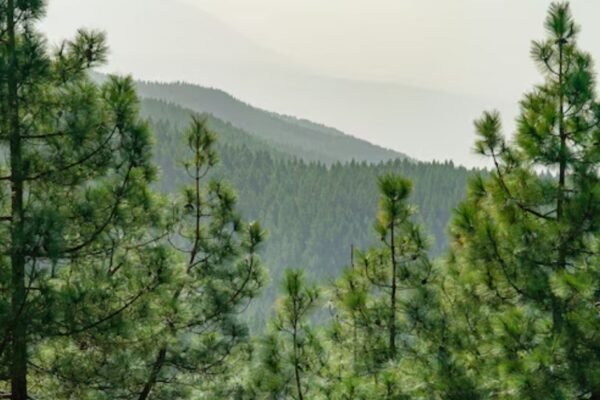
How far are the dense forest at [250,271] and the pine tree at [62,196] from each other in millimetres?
17

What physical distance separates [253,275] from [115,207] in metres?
2.59

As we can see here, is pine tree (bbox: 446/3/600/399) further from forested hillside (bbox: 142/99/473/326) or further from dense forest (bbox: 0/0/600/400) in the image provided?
forested hillside (bbox: 142/99/473/326)

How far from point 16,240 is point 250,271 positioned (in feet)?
11.4

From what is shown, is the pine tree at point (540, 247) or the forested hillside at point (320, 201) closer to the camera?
the pine tree at point (540, 247)

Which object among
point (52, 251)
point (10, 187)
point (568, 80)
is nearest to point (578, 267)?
point (568, 80)

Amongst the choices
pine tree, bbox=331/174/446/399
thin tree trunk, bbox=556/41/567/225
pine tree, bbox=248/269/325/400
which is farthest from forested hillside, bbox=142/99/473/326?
thin tree trunk, bbox=556/41/567/225

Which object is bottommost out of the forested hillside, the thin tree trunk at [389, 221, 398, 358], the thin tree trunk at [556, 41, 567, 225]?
the forested hillside

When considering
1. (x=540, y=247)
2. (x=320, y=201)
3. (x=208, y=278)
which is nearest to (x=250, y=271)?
(x=208, y=278)

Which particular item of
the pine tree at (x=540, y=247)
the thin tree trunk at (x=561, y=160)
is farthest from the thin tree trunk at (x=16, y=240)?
the thin tree trunk at (x=561, y=160)

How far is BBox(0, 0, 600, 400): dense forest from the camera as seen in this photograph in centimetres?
546

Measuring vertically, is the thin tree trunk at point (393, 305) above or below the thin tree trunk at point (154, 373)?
above

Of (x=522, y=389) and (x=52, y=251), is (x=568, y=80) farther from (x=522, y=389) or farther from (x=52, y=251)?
(x=52, y=251)

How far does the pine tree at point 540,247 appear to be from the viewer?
553 centimetres

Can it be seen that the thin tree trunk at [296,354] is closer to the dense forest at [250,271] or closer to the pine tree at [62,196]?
the dense forest at [250,271]
